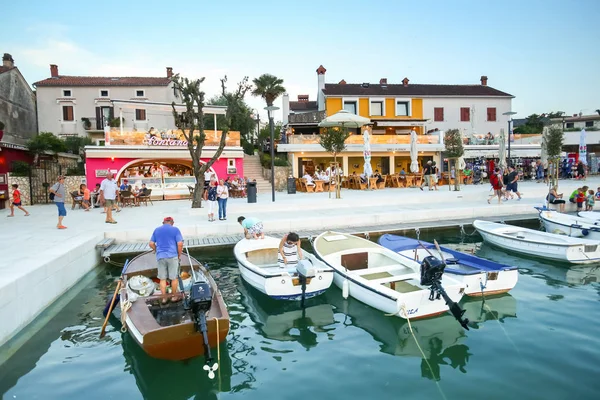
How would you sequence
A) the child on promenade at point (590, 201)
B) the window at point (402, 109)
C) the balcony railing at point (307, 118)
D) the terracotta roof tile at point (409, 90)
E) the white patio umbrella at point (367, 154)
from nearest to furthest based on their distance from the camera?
the child on promenade at point (590, 201) → the white patio umbrella at point (367, 154) → the balcony railing at point (307, 118) → the terracotta roof tile at point (409, 90) → the window at point (402, 109)

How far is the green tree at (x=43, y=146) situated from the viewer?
2391 cm

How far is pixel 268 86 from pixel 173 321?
104 ft

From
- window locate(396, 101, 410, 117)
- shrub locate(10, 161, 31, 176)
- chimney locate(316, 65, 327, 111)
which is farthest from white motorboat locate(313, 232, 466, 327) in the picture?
window locate(396, 101, 410, 117)

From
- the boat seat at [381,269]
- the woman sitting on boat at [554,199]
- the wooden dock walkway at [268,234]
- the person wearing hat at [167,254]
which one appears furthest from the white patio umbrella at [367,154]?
the person wearing hat at [167,254]

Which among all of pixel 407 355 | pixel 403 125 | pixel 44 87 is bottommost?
pixel 407 355

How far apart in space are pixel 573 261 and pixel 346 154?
19.2 metres

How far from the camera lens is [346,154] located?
29266mm

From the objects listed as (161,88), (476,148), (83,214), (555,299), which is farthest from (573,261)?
(161,88)

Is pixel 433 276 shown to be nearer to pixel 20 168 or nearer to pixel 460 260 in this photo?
pixel 460 260

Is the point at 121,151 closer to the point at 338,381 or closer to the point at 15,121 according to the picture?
the point at 15,121

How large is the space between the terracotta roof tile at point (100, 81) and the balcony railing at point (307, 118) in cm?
1079

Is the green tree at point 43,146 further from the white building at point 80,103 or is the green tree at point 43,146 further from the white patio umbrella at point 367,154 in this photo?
the white patio umbrella at point 367,154

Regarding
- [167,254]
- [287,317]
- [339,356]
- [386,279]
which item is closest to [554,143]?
[386,279]

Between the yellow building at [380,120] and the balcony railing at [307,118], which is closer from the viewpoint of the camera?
the yellow building at [380,120]
